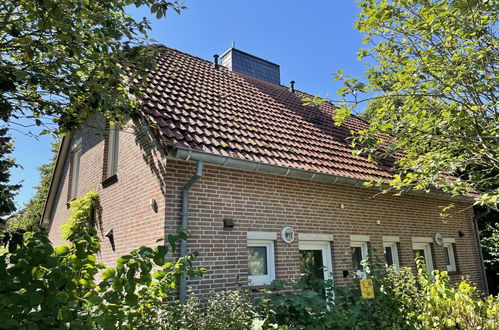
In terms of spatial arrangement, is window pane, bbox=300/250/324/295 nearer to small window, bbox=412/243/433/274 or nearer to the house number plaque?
the house number plaque

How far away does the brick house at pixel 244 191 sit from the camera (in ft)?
19.2

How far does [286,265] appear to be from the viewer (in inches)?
264

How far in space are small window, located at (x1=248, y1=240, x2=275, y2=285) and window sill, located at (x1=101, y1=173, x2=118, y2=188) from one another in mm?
3280

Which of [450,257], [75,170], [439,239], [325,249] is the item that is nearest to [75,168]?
[75,170]

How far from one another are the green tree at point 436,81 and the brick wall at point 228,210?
1583 mm

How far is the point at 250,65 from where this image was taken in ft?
45.4

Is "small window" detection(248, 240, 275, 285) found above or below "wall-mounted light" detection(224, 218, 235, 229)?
below

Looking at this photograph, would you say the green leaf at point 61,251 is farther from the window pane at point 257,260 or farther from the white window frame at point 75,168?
the white window frame at point 75,168

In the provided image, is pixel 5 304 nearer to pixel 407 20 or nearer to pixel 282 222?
pixel 282 222

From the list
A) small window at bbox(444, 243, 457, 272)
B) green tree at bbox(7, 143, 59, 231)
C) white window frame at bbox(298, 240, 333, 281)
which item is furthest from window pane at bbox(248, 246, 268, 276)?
green tree at bbox(7, 143, 59, 231)

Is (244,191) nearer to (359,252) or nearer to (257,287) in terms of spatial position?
(257,287)

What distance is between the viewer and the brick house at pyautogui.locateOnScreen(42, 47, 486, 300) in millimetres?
5840

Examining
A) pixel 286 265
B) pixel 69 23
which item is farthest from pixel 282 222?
pixel 69 23

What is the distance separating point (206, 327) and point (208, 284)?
1.59m
